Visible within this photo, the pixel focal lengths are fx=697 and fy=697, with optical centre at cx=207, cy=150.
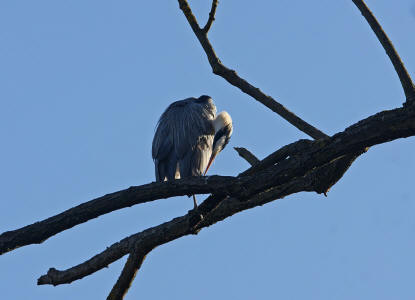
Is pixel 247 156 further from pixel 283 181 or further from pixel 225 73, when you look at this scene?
pixel 283 181

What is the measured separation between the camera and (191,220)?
5.83 m

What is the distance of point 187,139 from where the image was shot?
28.8 feet

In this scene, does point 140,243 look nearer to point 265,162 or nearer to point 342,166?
point 265,162

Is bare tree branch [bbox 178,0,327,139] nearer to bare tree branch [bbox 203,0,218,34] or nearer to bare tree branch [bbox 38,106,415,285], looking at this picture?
bare tree branch [bbox 203,0,218,34]

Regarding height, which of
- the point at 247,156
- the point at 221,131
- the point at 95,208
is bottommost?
the point at 95,208

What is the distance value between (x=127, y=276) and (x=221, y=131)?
4.03 meters

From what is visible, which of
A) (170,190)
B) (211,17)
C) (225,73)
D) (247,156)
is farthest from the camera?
(247,156)

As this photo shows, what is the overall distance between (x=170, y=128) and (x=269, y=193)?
8.88 ft

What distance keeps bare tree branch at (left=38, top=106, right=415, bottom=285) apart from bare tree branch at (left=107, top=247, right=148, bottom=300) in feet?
0.28

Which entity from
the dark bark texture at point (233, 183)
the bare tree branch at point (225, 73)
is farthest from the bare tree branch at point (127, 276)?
the bare tree branch at point (225, 73)

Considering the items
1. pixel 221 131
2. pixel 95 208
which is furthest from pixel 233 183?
pixel 221 131

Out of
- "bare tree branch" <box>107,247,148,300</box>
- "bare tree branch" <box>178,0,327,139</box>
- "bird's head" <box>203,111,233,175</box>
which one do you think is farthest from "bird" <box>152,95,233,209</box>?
"bare tree branch" <box>107,247,148,300</box>

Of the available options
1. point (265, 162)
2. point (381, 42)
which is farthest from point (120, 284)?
point (381, 42)

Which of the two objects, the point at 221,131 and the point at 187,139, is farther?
the point at 221,131
